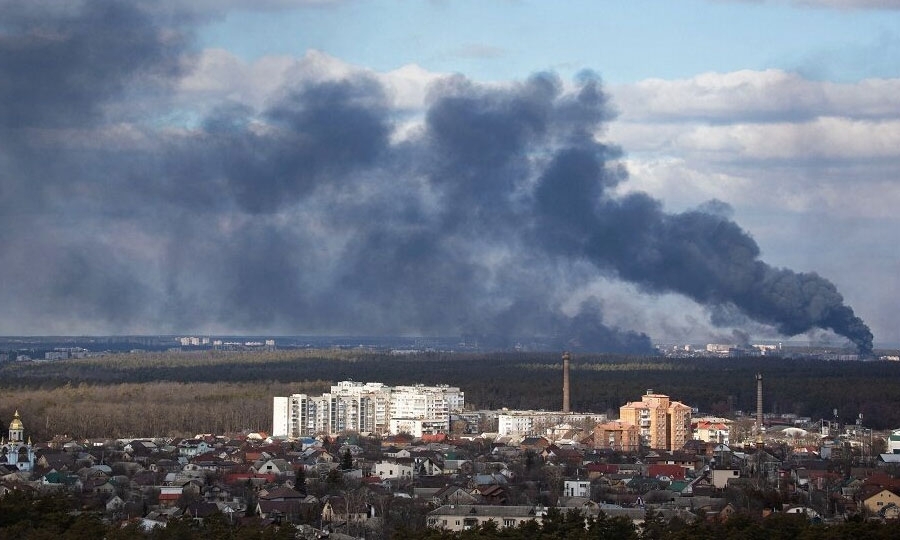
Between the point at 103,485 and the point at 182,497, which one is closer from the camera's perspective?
the point at 182,497

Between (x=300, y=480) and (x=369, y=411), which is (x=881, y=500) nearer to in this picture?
(x=300, y=480)

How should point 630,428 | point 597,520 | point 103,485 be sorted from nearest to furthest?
1. point 597,520
2. point 103,485
3. point 630,428

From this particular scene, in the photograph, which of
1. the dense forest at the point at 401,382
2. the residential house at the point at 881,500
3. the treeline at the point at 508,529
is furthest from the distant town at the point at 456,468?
the dense forest at the point at 401,382

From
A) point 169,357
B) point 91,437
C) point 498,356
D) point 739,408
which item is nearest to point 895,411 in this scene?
point 739,408

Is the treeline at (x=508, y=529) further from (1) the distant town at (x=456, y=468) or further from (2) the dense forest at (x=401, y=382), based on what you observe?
(2) the dense forest at (x=401, y=382)

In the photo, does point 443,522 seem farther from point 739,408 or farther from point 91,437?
point 739,408

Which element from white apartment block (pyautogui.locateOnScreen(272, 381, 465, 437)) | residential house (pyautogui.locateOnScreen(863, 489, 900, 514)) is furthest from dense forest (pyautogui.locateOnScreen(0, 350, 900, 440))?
residential house (pyautogui.locateOnScreen(863, 489, 900, 514))

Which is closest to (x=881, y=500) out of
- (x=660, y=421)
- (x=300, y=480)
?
(x=300, y=480)
